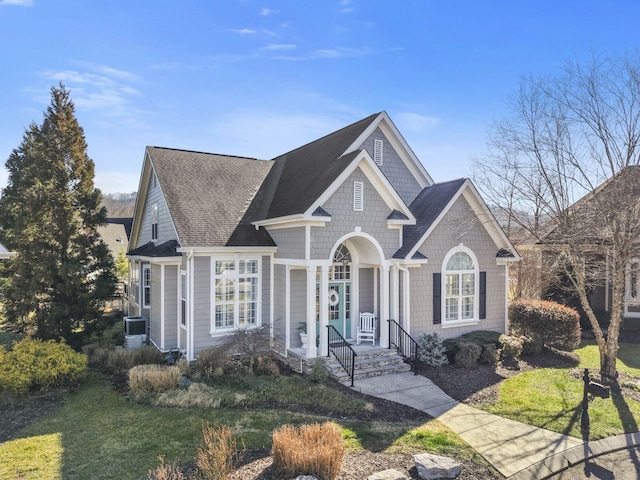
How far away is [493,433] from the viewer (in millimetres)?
8375

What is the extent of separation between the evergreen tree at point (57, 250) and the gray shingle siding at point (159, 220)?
2108 mm

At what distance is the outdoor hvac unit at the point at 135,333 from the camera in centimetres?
1555

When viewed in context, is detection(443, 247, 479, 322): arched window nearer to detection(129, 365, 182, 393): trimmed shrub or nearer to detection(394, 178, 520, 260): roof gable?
detection(394, 178, 520, 260): roof gable

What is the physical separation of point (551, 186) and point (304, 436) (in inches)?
419

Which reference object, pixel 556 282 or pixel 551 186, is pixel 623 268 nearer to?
pixel 551 186

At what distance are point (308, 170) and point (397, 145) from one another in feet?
12.6

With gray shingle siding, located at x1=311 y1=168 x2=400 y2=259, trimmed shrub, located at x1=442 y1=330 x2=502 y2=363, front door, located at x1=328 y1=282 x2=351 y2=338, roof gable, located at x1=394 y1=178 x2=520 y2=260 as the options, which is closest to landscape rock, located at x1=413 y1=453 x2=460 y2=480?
gray shingle siding, located at x1=311 y1=168 x2=400 y2=259

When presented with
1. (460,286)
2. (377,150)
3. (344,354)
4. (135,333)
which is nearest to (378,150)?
(377,150)

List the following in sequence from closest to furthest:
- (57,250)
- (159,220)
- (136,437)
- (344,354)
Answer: (136,437)
(344,354)
(57,250)
(159,220)

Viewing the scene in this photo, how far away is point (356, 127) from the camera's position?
16266 mm

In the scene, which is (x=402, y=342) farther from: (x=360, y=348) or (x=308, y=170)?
(x=308, y=170)

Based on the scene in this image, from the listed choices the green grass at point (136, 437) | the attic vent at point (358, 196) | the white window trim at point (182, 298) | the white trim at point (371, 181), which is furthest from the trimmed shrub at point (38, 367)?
the attic vent at point (358, 196)

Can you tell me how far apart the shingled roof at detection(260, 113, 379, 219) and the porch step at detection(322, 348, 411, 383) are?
4.86m

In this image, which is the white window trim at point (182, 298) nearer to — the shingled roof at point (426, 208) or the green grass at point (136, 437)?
the green grass at point (136, 437)
